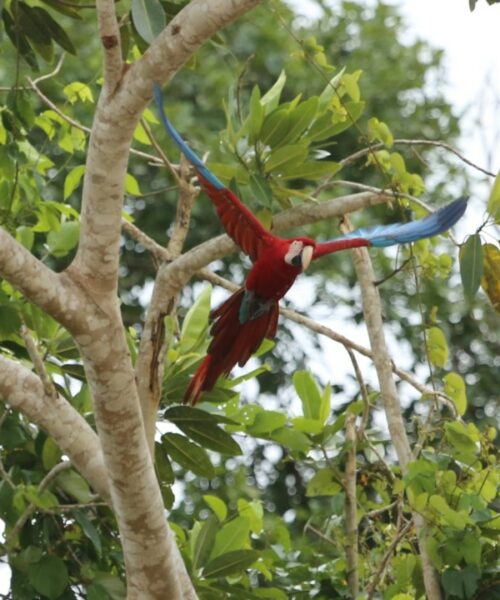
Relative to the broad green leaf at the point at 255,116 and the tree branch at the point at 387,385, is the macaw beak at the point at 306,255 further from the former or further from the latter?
the tree branch at the point at 387,385

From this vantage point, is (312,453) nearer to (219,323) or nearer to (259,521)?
(259,521)

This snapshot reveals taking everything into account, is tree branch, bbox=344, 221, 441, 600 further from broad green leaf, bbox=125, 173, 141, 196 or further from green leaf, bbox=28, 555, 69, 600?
green leaf, bbox=28, 555, 69, 600

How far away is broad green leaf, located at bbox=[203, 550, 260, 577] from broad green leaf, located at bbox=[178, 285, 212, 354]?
1.49ft

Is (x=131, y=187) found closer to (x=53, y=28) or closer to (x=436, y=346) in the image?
(x=53, y=28)

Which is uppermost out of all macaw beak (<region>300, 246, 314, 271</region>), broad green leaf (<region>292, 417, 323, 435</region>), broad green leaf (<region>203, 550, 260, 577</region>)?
macaw beak (<region>300, 246, 314, 271</region>)

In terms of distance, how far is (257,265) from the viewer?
2.67m

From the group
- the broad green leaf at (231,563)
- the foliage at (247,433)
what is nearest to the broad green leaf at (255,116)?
the foliage at (247,433)

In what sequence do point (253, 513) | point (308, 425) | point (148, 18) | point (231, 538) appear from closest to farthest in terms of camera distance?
point (148, 18)
point (231, 538)
point (308, 425)
point (253, 513)

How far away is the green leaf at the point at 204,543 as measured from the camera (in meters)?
3.05

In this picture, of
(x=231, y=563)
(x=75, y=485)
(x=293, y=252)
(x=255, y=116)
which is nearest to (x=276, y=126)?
(x=255, y=116)

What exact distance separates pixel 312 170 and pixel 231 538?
2.80 feet

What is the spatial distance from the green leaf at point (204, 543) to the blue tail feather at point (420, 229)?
29.0 inches

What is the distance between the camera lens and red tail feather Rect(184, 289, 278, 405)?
107 inches

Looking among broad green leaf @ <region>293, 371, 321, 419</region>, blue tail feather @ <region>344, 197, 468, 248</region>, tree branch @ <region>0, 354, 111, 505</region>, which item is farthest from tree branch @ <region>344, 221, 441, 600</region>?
tree branch @ <region>0, 354, 111, 505</region>
